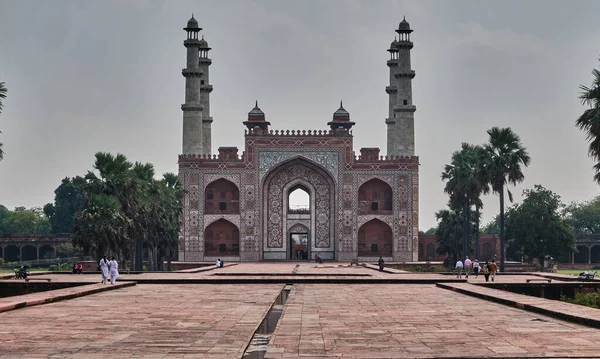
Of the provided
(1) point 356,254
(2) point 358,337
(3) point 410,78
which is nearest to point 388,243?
(1) point 356,254

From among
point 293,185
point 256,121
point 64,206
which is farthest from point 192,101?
point 64,206

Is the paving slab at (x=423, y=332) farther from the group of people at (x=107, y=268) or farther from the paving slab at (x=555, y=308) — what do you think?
the group of people at (x=107, y=268)

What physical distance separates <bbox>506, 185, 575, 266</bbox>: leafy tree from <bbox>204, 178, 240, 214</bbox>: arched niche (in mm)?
16309

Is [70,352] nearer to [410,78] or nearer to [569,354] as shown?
[569,354]

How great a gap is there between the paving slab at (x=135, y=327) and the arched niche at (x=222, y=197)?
34435mm

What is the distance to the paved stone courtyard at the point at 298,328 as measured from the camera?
10.6m

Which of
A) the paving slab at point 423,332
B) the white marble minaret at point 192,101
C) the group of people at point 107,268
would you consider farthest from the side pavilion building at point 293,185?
the paving slab at point 423,332

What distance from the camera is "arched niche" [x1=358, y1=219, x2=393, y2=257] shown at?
55375 mm

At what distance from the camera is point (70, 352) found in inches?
410

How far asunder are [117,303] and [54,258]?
56.4 metres

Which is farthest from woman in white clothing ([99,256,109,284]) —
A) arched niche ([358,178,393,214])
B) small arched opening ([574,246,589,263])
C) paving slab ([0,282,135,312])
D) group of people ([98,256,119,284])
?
small arched opening ([574,246,589,263])

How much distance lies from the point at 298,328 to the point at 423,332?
1.78m

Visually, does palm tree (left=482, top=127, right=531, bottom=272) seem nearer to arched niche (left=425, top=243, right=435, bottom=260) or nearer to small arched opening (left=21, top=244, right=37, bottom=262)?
arched niche (left=425, top=243, right=435, bottom=260)

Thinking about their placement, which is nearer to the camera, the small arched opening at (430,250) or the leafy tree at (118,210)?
the leafy tree at (118,210)
